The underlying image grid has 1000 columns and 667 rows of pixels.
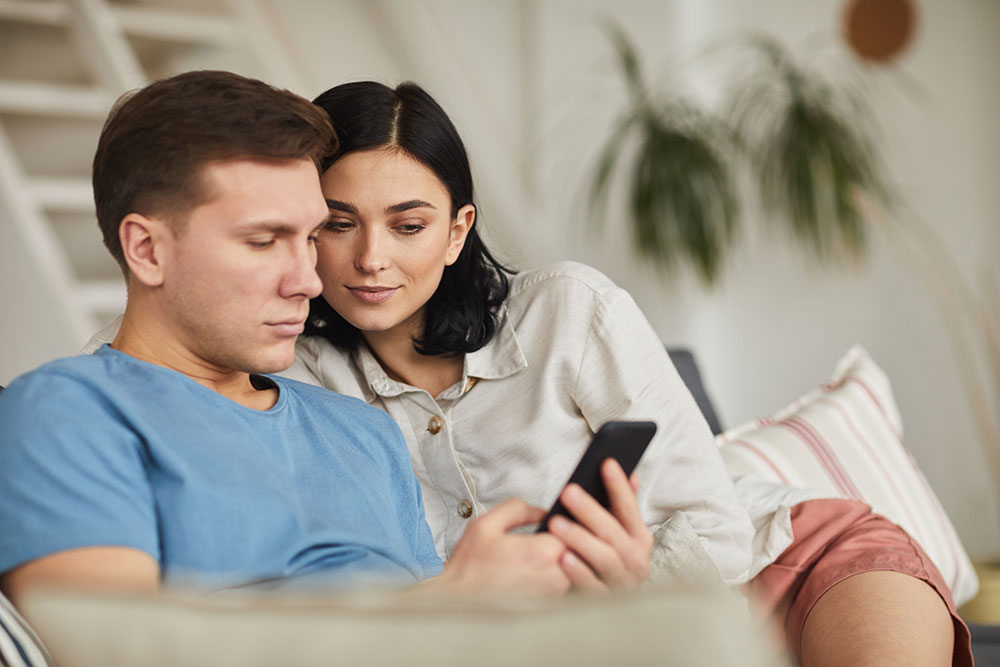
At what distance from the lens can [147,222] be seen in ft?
3.01

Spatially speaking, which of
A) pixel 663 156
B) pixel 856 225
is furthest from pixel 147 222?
→ pixel 856 225

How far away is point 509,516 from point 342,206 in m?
0.61

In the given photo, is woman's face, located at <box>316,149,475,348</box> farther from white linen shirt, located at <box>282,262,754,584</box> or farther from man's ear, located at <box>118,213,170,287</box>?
man's ear, located at <box>118,213,170,287</box>

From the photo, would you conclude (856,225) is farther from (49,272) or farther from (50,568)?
(50,568)

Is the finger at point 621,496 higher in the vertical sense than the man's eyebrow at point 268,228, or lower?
lower

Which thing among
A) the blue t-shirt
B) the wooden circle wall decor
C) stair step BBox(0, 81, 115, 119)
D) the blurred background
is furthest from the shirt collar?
the wooden circle wall decor

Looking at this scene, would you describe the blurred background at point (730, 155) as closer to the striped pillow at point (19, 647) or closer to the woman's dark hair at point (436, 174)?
the woman's dark hair at point (436, 174)

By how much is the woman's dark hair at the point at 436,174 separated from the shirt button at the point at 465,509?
0.21 meters

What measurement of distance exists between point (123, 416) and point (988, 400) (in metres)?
2.92

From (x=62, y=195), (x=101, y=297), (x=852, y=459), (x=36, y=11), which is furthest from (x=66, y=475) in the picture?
(x=36, y=11)

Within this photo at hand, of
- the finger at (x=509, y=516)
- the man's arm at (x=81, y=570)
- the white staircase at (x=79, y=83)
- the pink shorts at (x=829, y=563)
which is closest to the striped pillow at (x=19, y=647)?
the man's arm at (x=81, y=570)

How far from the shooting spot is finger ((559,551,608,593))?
0.75 m

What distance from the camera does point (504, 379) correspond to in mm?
1399

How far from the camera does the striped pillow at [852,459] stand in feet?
5.73
